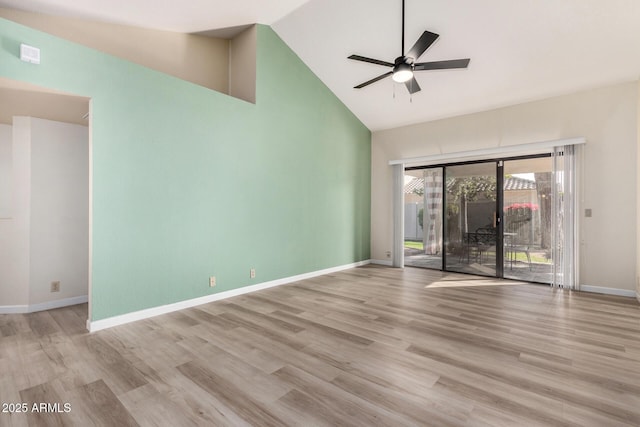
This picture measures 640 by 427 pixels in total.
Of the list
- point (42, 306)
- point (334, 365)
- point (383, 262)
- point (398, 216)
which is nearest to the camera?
point (334, 365)

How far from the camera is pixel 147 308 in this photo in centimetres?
325

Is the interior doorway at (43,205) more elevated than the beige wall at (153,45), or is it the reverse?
the beige wall at (153,45)

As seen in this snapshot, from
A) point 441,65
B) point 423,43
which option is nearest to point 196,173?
point 423,43

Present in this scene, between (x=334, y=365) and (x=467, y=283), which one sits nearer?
(x=334, y=365)

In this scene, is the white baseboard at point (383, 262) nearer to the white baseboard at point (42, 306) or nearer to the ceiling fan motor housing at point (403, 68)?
the ceiling fan motor housing at point (403, 68)

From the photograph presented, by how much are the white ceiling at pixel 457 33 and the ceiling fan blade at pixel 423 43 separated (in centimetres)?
102

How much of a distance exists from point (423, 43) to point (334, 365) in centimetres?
318

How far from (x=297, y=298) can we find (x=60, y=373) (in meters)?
2.48

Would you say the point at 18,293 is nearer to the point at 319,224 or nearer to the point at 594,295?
the point at 319,224

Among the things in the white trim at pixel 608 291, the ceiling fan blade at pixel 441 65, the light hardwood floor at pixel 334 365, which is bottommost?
the light hardwood floor at pixel 334 365

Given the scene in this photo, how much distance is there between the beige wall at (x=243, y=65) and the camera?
4.43 m

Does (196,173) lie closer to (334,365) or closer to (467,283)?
(334,365)

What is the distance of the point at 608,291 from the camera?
4297 mm

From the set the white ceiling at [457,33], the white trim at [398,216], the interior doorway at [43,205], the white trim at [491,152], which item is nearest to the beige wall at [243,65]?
the white ceiling at [457,33]
